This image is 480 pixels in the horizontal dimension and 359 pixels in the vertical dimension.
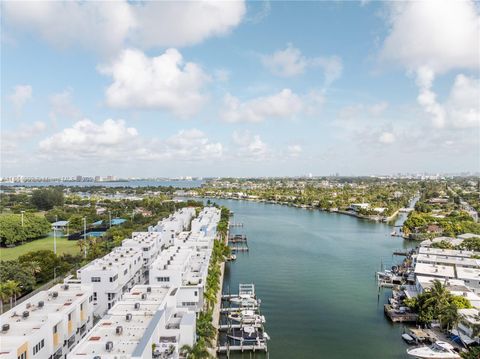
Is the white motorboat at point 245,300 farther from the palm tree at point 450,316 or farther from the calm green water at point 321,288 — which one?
the palm tree at point 450,316

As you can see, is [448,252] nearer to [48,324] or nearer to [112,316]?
[112,316]

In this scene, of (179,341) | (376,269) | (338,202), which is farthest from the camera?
(338,202)

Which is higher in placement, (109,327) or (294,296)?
(109,327)

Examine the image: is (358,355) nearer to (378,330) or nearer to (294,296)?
(378,330)

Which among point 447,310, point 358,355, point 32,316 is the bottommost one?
point 358,355

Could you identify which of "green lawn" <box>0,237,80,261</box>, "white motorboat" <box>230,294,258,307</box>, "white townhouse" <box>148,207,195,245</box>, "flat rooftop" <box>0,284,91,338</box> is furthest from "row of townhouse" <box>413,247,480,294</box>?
"green lawn" <box>0,237,80,261</box>

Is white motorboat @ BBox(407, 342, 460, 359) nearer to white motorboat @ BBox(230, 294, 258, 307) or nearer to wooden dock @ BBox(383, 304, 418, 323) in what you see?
wooden dock @ BBox(383, 304, 418, 323)

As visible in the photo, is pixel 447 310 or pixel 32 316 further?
pixel 447 310

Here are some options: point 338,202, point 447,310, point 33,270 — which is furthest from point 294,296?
point 338,202
